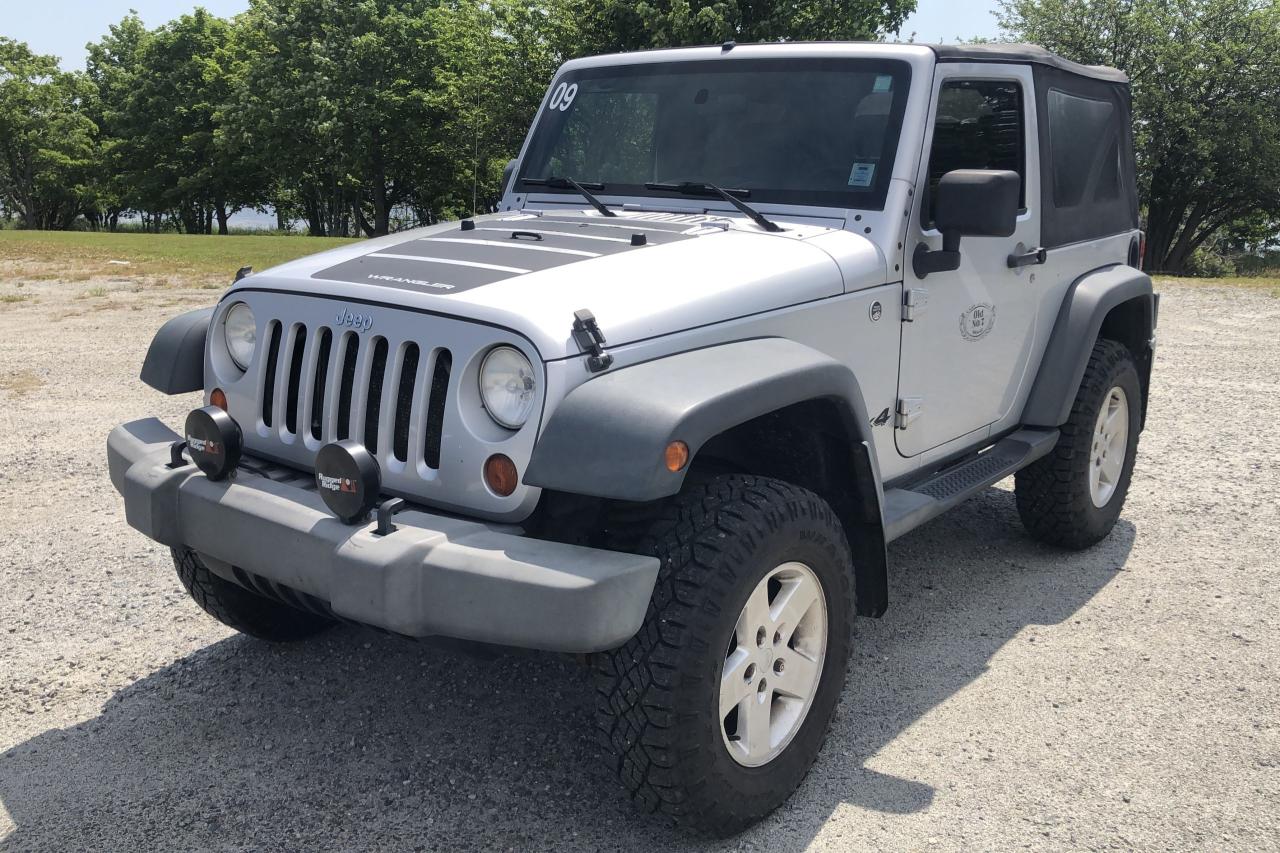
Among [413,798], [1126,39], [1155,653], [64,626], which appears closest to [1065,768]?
[1155,653]

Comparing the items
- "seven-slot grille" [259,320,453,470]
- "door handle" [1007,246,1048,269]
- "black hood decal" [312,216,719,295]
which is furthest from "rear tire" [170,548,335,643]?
"door handle" [1007,246,1048,269]

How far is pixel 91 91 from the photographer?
58.1 meters

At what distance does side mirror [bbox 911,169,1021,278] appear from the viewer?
139 inches

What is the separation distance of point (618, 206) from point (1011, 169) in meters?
1.55

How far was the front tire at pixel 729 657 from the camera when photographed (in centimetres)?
268

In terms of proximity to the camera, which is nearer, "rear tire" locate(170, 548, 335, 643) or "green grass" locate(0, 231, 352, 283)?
"rear tire" locate(170, 548, 335, 643)

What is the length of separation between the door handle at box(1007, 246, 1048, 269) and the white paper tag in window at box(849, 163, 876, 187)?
87cm

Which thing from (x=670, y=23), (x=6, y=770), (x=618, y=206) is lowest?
(x=6, y=770)

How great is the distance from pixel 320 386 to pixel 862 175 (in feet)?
6.22

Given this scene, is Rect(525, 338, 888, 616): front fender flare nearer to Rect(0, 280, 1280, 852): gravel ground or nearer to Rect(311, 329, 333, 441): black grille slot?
Rect(311, 329, 333, 441): black grille slot

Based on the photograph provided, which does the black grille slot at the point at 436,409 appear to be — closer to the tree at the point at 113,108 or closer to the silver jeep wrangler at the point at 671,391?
the silver jeep wrangler at the point at 671,391

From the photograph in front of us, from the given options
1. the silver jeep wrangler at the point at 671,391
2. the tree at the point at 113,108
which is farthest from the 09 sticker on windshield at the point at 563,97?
the tree at the point at 113,108

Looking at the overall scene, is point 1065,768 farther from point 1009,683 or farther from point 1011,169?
point 1011,169

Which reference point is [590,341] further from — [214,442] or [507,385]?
[214,442]
